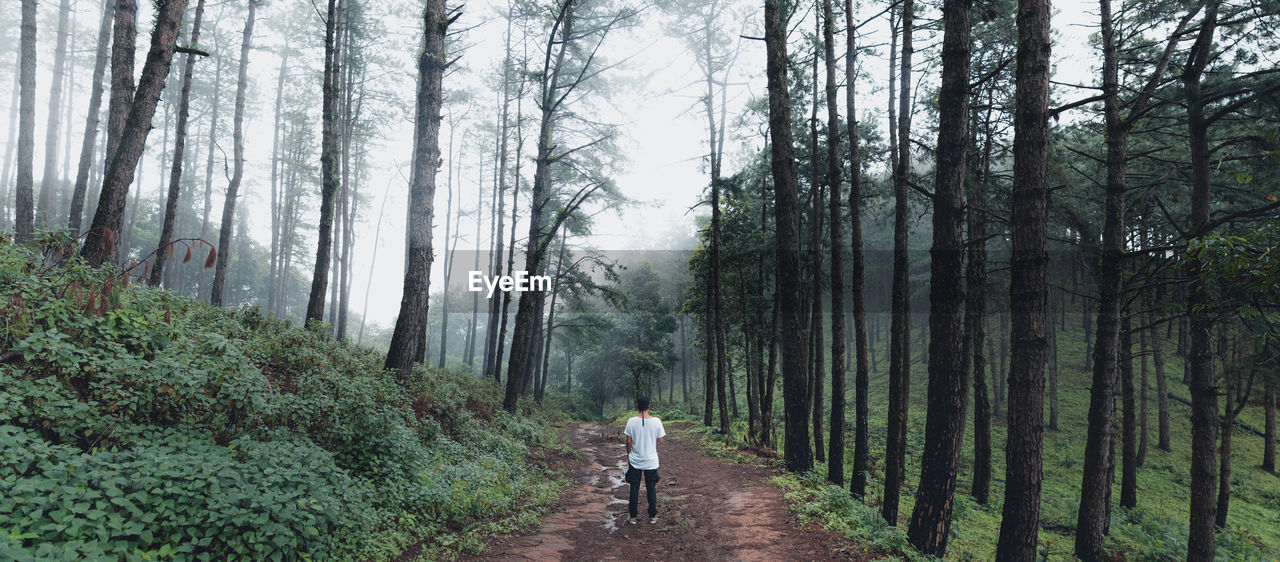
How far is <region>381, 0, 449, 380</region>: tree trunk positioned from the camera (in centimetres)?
1000

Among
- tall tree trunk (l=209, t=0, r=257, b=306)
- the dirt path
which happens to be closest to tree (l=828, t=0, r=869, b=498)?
the dirt path

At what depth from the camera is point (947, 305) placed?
20.9ft

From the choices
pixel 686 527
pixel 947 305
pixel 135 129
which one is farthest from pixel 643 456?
pixel 135 129

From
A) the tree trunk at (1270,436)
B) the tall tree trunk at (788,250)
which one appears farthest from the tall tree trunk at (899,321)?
the tree trunk at (1270,436)

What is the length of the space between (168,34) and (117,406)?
6.63 meters

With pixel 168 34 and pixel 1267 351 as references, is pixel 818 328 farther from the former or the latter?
pixel 168 34

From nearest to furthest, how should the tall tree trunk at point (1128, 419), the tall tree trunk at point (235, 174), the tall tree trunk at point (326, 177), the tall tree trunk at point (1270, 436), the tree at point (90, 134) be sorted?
1. the tall tree trunk at point (1128, 419)
2. the tall tree trunk at point (326, 177)
3. the tree at point (90, 134)
4. the tall tree trunk at point (235, 174)
5. the tall tree trunk at point (1270, 436)

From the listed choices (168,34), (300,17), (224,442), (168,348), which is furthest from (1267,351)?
(300,17)

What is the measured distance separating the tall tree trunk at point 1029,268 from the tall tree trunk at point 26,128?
1936 cm

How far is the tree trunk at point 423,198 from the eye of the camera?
32.8ft

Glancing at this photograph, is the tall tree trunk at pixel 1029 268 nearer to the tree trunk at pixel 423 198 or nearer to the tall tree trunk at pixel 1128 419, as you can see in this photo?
the tall tree trunk at pixel 1128 419

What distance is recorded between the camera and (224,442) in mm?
5746

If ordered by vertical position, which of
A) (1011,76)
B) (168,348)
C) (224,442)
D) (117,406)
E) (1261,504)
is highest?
(1011,76)

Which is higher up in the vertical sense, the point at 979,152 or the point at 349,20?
the point at 349,20
